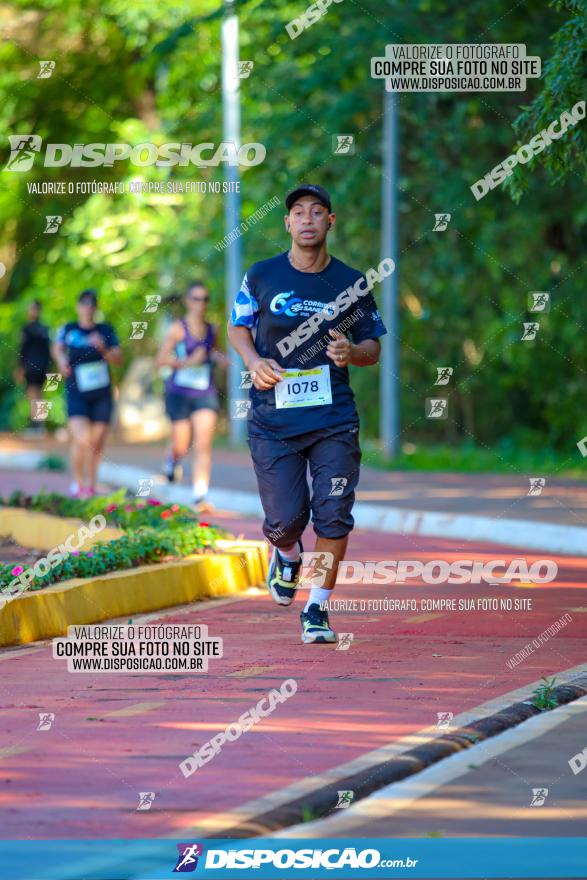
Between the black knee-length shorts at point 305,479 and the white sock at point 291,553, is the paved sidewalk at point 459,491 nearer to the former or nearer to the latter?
the white sock at point 291,553

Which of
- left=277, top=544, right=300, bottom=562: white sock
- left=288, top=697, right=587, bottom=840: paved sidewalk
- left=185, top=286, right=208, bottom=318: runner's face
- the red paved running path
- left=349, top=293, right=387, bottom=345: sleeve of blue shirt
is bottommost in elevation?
left=288, top=697, right=587, bottom=840: paved sidewalk

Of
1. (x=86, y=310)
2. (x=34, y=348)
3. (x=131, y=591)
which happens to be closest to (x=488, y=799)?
(x=131, y=591)

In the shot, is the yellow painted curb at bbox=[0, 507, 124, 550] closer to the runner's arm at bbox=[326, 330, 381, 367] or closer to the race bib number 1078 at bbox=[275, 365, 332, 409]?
the race bib number 1078 at bbox=[275, 365, 332, 409]

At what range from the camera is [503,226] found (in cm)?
2416

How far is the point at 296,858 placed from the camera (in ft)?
16.8

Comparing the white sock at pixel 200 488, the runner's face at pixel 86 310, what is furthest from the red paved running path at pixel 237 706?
the runner's face at pixel 86 310

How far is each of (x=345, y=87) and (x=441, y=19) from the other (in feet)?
6.31

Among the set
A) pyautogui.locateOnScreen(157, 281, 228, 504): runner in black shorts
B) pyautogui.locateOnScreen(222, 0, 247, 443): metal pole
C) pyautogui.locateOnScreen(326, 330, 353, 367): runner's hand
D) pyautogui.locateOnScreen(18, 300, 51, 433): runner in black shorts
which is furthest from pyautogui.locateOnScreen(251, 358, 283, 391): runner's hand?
pyautogui.locateOnScreen(18, 300, 51, 433): runner in black shorts

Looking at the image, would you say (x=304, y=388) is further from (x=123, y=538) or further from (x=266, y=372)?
(x=123, y=538)

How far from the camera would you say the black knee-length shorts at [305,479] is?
8867 mm

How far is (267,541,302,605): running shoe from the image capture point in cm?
941

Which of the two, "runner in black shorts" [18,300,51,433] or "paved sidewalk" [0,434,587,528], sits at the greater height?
"runner in black shorts" [18,300,51,433]

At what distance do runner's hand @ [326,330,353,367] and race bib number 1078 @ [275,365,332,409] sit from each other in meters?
0.15

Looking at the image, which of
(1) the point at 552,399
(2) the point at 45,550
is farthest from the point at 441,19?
(2) the point at 45,550
